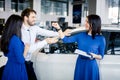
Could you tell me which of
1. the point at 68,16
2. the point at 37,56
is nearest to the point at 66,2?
the point at 68,16

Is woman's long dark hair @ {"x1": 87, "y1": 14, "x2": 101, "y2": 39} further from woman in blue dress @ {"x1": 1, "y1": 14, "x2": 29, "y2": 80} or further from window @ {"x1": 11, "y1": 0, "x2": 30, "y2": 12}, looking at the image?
window @ {"x1": 11, "y1": 0, "x2": 30, "y2": 12}

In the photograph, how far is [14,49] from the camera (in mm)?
3363

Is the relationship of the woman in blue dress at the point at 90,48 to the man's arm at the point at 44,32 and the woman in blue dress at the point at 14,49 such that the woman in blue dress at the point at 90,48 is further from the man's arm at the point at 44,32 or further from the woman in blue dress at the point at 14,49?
the woman in blue dress at the point at 14,49

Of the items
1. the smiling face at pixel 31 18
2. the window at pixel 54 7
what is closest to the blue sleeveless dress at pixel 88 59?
the smiling face at pixel 31 18

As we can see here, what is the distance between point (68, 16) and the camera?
34188mm

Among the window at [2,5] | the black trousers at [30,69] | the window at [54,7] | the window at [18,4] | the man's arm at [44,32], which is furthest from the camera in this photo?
the window at [54,7]

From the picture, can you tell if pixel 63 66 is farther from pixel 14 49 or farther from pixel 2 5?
pixel 2 5

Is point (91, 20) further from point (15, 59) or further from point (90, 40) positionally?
point (15, 59)

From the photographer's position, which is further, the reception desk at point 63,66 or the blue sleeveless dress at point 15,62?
the reception desk at point 63,66

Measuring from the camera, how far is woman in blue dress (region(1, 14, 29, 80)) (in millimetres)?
3375

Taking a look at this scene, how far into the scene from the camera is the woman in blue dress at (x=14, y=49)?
3375mm

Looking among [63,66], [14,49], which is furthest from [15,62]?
[63,66]

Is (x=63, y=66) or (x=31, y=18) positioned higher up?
(x=31, y=18)

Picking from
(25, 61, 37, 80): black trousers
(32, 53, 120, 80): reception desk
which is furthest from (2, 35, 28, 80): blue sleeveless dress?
(32, 53, 120, 80): reception desk
